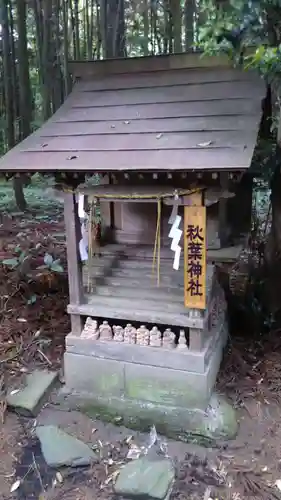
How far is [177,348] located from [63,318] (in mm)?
2012

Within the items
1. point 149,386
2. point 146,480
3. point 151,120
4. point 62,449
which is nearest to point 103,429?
point 62,449

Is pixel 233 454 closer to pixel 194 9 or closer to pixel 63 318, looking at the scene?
pixel 63 318

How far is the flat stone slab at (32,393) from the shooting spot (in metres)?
4.57

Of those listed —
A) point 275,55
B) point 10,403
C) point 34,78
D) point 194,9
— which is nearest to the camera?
point 275,55

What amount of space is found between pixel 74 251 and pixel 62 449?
186 centimetres

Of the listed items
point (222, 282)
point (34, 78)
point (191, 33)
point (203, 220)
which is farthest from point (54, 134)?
point (34, 78)

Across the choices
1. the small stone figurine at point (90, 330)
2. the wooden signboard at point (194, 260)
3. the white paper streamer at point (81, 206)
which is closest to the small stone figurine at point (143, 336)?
the small stone figurine at point (90, 330)

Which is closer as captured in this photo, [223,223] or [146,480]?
[146,480]

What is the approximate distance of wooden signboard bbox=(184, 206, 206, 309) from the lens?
4.04m

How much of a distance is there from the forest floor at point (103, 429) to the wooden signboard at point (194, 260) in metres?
1.29

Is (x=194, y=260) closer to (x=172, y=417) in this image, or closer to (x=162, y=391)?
(x=162, y=391)

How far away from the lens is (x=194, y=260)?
13.6 ft

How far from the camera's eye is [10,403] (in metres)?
4.62

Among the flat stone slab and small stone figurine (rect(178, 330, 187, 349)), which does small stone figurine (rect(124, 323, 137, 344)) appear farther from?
the flat stone slab
